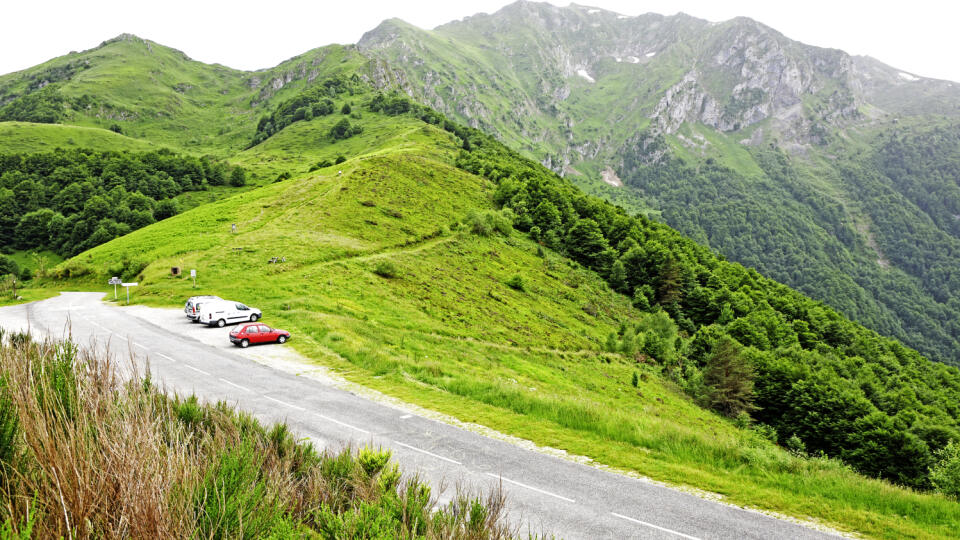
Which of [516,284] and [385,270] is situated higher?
[385,270]

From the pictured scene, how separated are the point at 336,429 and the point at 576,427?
889 centimetres

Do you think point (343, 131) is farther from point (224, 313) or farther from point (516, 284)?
point (224, 313)

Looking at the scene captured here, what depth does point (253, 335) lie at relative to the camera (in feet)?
91.4

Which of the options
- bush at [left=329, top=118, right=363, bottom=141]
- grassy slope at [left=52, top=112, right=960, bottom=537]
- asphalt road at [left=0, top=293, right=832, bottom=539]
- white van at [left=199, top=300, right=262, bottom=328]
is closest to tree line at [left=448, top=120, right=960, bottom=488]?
grassy slope at [left=52, top=112, right=960, bottom=537]

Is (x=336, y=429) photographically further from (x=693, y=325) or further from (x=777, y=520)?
(x=693, y=325)

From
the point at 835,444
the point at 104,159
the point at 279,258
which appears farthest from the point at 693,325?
the point at 104,159

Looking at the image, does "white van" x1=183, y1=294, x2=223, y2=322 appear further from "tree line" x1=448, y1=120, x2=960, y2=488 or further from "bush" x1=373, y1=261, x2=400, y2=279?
"tree line" x1=448, y1=120, x2=960, y2=488

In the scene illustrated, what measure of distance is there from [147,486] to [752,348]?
236 ft

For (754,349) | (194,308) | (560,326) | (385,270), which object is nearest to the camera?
(194,308)

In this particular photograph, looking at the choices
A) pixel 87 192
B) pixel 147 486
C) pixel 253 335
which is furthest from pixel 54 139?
pixel 147 486

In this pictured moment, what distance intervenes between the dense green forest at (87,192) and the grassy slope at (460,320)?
51055 millimetres

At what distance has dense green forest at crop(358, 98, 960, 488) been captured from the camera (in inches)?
1883

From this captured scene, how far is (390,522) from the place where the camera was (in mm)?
4691

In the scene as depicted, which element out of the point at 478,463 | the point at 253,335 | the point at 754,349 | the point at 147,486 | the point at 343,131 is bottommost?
the point at 754,349
